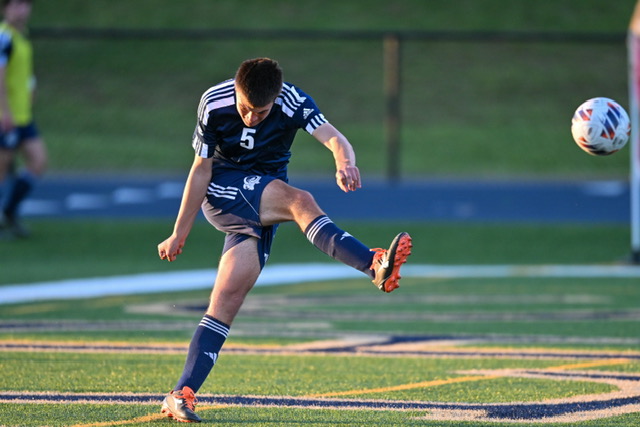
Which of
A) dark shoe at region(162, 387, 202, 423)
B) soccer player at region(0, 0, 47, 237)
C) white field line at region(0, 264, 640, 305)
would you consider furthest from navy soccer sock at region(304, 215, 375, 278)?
soccer player at region(0, 0, 47, 237)

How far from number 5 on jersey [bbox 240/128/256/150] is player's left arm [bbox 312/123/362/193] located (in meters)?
0.31

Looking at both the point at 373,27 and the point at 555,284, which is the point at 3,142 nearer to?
the point at 555,284

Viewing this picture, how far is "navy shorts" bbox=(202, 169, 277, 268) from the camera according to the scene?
527 cm

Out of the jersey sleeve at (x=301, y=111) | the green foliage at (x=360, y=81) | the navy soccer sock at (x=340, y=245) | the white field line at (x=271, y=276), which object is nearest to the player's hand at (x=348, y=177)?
the navy soccer sock at (x=340, y=245)

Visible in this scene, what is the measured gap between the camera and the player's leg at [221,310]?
5062 millimetres

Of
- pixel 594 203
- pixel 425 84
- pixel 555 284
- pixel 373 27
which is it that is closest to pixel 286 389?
pixel 555 284

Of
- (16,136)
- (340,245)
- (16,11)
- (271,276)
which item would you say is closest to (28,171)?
(16,136)

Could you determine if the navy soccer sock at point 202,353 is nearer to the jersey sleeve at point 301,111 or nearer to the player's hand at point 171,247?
the player's hand at point 171,247

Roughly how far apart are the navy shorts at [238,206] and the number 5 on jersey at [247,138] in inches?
5.3

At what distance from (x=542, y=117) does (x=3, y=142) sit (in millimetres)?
19406

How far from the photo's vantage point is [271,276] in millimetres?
11320

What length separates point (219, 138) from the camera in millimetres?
5359

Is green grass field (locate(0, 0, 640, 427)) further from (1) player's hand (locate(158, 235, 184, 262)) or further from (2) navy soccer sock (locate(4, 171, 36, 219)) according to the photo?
(1) player's hand (locate(158, 235, 184, 262))

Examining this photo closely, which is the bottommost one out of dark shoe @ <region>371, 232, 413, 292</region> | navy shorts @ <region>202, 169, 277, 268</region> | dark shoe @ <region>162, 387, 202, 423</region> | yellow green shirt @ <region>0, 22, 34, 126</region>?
dark shoe @ <region>162, 387, 202, 423</region>
